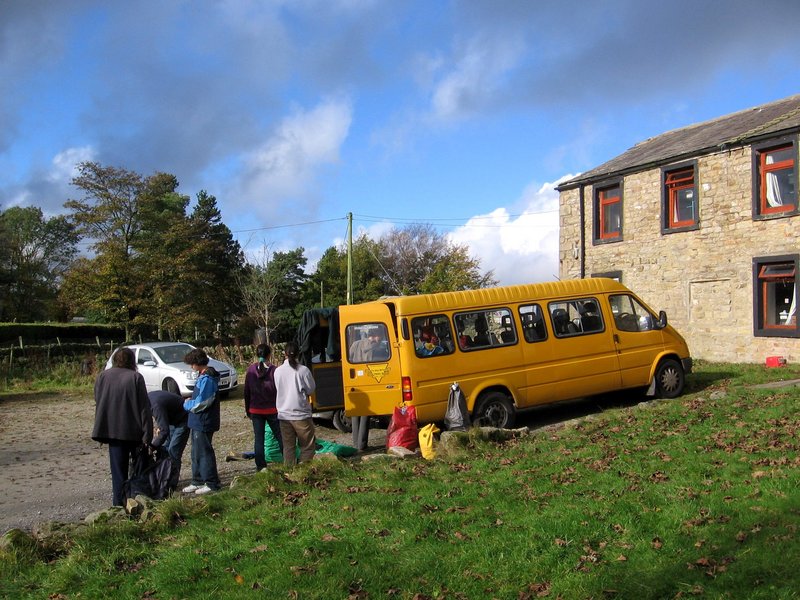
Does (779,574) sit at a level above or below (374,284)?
below

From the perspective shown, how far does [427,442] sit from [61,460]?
6.15m

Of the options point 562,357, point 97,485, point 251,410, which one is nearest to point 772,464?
point 562,357

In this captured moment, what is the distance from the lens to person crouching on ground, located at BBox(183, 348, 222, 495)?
7734 mm

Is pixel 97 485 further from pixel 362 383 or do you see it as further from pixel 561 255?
pixel 561 255

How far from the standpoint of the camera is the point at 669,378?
41.1 ft

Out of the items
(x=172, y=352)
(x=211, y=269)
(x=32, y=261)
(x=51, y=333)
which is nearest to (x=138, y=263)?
(x=51, y=333)

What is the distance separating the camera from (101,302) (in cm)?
3588

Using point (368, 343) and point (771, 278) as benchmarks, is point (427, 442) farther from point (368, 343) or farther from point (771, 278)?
point (771, 278)

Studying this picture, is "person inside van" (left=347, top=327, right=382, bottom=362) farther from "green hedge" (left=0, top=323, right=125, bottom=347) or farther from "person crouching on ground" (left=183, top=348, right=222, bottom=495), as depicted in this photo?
"green hedge" (left=0, top=323, right=125, bottom=347)

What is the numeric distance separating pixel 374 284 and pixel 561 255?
31889 mm

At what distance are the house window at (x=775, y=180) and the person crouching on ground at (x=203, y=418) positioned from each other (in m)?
15.3

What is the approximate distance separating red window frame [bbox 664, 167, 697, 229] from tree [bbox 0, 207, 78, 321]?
38.9 metres

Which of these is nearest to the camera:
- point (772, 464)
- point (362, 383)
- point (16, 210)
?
point (772, 464)

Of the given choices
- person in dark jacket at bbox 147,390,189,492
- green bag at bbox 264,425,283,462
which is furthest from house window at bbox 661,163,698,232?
person in dark jacket at bbox 147,390,189,492
